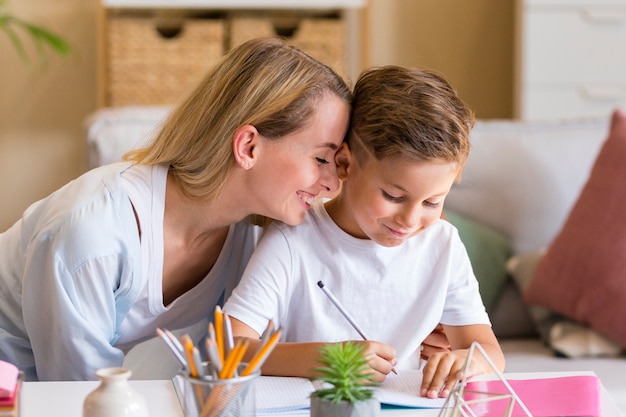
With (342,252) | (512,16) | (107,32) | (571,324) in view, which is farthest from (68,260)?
(512,16)

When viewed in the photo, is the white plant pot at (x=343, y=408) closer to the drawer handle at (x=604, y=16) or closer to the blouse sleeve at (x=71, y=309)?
the blouse sleeve at (x=71, y=309)

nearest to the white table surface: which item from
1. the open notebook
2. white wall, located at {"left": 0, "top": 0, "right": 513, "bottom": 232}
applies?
the open notebook

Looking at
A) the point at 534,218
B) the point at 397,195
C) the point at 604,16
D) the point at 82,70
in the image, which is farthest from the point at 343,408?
the point at 82,70

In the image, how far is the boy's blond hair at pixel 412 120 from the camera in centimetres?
131

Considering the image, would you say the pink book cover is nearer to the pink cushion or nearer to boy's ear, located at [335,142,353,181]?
boy's ear, located at [335,142,353,181]

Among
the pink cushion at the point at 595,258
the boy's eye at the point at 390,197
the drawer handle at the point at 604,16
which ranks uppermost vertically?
the drawer handle at the point at 604,16

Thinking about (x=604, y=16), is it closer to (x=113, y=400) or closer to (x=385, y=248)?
(x=385, y=248)

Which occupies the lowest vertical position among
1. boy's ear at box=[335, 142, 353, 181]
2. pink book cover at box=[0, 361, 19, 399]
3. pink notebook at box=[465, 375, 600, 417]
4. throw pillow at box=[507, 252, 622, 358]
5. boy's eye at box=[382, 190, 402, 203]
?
throw pillow at box=[507, 252, 622, 358]

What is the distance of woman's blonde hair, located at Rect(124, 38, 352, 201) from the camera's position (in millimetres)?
1410

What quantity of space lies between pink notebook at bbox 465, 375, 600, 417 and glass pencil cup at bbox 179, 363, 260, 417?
285 millimetres

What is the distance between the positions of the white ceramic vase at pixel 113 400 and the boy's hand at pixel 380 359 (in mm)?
343

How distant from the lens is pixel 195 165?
1452 millimetres

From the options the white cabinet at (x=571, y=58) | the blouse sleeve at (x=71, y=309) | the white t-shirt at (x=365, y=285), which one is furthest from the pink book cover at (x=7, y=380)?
the white cabinet at (x=571, y=58)

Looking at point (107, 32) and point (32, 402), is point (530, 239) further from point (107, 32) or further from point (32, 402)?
point (107, 32)
